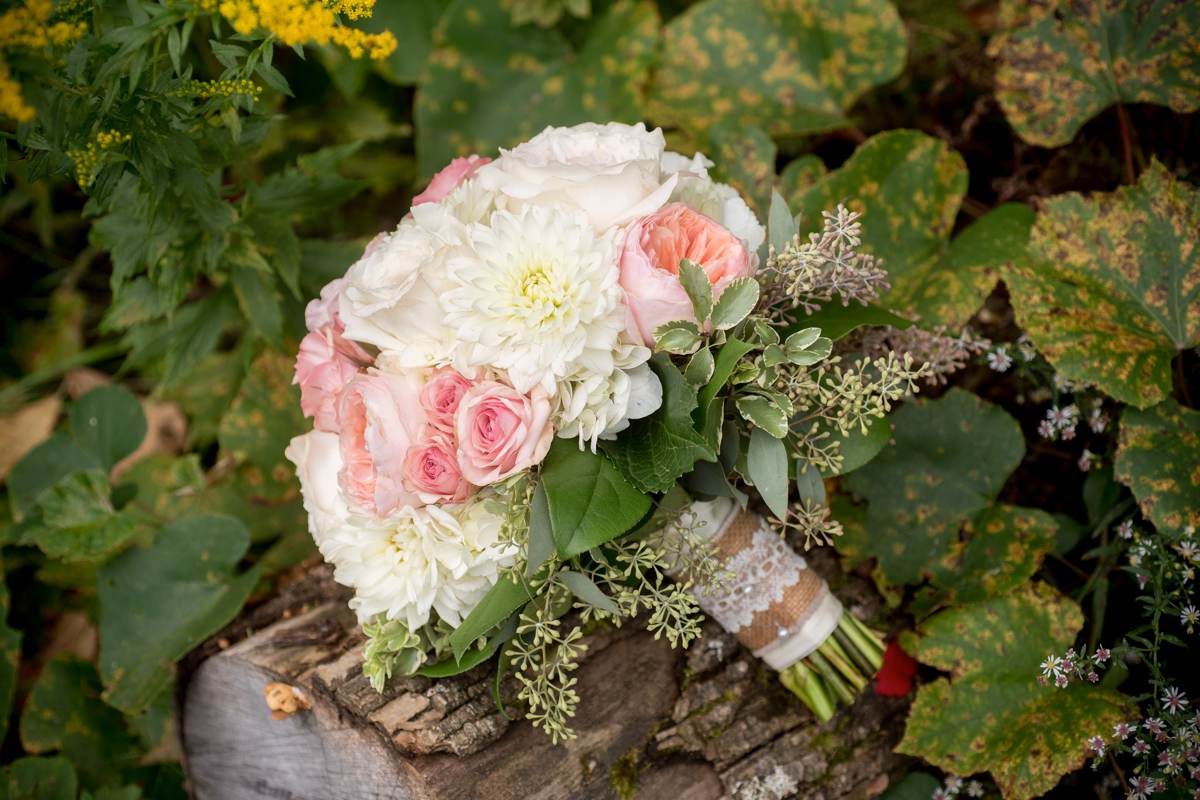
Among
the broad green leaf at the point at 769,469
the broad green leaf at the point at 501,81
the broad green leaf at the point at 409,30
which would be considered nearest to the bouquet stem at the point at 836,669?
the broad green leaf at the point at 769,469

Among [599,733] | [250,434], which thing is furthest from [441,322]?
[250,434]

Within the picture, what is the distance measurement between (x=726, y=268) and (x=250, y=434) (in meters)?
0.99

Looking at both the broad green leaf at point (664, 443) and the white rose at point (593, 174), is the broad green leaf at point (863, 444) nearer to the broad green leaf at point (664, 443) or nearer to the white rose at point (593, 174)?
the broad green leaf at point (664, 443)

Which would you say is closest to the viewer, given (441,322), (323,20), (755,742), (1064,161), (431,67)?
(323,20)

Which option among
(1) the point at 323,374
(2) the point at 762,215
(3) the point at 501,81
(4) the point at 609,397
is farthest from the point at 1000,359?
(3) the point at 501,81

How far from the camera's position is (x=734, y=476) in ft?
3.63

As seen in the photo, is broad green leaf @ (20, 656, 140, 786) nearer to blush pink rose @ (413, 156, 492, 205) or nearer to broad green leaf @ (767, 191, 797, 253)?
blush pink rose @ (413, 156, 492, 205)

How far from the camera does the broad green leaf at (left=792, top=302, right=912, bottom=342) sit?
106 centimetres

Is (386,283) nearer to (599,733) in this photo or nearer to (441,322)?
(441,322)

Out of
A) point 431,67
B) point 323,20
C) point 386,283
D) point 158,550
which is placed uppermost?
point 323,20

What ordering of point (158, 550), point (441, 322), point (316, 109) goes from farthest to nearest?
point (316, 109), point (158, 550), point (441, 322)

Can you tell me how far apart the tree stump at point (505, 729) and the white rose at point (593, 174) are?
54cm

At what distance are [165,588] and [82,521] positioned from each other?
17 cm

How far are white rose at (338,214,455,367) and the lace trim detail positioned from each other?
0.45 meters
